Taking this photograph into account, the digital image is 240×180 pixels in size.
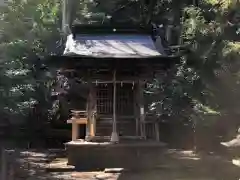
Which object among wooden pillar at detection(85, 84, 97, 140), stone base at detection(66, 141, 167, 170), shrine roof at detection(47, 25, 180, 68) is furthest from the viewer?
wooden pillar at detection(85, 84, 97, 140)

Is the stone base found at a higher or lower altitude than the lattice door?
lower

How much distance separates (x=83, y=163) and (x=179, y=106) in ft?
17.5

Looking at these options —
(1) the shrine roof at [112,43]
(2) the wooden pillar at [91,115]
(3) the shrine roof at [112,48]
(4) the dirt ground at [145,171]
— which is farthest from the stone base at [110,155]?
(1) the shrine roof at [112,43]

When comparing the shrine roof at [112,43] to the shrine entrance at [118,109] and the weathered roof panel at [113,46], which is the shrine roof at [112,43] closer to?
the weathered roof panel at [113,46]

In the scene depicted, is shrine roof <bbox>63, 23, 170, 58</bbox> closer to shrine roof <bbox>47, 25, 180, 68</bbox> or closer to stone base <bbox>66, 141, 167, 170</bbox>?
shrine roof <bbox>47, 25, 180, 68</bbox>

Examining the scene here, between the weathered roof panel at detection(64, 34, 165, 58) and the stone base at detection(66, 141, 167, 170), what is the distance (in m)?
2.86

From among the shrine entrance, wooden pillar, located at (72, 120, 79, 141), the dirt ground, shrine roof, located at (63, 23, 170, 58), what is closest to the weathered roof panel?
shrine roof, located at (63, 23, 170, 58)

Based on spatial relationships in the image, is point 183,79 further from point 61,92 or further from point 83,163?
point 61,92

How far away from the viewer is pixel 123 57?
12844 mm

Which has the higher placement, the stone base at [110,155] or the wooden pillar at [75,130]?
the wooden pillar at [75,130]

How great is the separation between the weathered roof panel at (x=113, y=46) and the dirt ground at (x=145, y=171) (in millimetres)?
3564

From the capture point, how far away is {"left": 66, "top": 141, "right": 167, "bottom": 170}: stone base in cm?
1323

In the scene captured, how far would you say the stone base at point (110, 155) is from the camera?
13227 mm

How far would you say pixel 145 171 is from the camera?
12.7m
